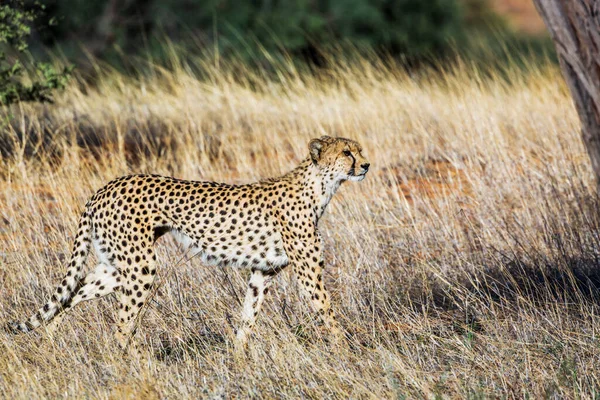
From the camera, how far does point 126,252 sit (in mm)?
3836

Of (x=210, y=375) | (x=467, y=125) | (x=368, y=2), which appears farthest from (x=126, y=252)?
(x=368, y=2)

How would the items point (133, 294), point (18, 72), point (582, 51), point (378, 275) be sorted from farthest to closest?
1. point (18, 72)
2. point (378, 275)
3. point (133, 294)
4. point (582, 51)

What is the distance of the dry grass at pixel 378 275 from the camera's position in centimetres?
338

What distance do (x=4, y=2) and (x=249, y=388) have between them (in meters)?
4.87

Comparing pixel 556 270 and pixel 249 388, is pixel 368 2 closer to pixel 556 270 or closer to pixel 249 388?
pixel 556 270

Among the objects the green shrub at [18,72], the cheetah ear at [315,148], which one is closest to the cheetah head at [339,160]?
the cheetah ear at [315,148]

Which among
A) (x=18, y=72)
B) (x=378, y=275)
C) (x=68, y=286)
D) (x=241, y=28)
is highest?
(x=18, y=72)

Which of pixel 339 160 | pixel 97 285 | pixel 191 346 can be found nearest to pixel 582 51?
pixel 339 160

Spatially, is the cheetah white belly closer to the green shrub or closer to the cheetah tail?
the cheetah tail

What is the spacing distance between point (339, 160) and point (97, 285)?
1.14 metres

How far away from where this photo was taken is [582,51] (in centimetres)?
275

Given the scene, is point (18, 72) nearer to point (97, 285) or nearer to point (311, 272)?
point (97, 285)

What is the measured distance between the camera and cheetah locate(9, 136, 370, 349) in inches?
151

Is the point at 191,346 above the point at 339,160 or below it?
below
